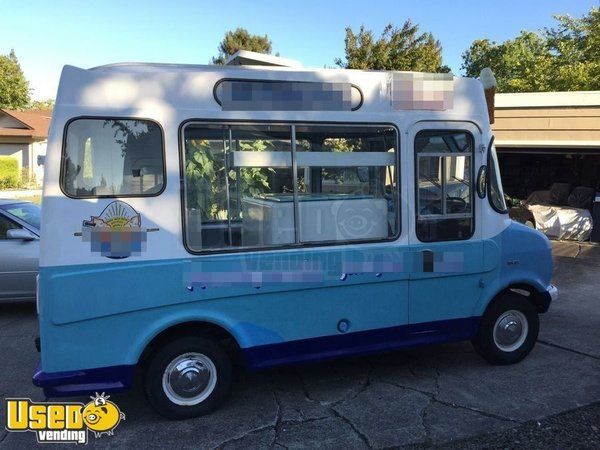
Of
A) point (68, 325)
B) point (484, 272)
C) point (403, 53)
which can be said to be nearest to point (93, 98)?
point (68, 325)

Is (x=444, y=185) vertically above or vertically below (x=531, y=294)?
above

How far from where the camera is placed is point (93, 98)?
3.42 metres

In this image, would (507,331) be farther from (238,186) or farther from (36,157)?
(36,157)

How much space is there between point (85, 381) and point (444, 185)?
3.24 metres

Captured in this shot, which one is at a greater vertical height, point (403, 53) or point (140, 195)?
point (403, 53)

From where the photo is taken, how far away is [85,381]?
138 inches

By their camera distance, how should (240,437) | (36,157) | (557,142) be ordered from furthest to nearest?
(36,157), (557,142), (240,437)

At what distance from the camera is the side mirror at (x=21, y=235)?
632 centimetres

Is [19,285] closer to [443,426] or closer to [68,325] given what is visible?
[68,325]

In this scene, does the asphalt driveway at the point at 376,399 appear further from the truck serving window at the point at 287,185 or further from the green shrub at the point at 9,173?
the green shrub at the point at 9,173

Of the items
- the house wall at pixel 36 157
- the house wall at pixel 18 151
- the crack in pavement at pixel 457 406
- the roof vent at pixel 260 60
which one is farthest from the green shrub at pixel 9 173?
the crack in pavement at pixel 457 406

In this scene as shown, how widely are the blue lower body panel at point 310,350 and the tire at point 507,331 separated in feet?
0.57

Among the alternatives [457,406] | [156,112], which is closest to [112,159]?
[156,112]

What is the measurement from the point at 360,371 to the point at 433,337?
2.58 ft
